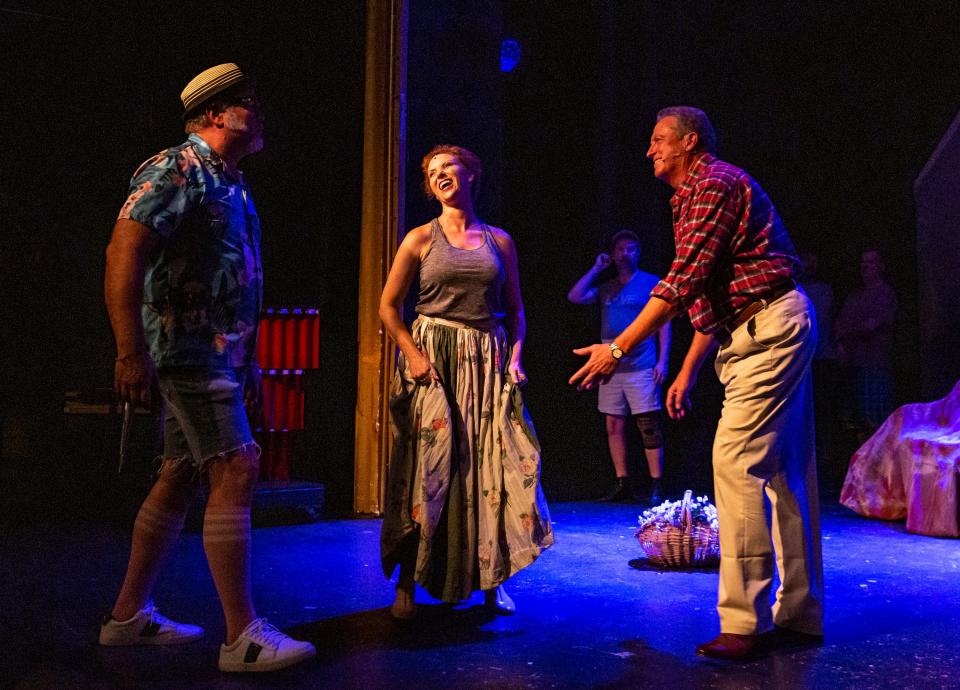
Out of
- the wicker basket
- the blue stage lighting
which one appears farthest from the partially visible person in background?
the wicker basket

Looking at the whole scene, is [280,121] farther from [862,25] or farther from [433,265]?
[862,25]

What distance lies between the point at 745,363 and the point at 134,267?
1.75 meters

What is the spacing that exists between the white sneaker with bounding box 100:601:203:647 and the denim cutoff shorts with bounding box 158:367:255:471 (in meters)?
0.55

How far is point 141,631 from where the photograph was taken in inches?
114

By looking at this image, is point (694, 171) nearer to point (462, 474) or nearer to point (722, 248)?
point (722, 248)

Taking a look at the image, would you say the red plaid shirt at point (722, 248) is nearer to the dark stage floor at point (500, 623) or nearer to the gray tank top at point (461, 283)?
the gray tank top at point (461, 283)

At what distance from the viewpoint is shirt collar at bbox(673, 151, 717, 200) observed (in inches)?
117

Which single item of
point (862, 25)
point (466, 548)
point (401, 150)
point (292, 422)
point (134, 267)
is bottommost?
point (466, 548)

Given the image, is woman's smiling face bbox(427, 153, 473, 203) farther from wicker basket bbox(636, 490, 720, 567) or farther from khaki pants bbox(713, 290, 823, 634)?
wicker basket bbox(636, 490, 720, 567)

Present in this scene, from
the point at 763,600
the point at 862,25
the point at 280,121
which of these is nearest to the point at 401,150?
the point at 280,121

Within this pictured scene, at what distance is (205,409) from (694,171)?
1608 mm

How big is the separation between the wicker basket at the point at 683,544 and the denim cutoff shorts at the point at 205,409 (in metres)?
2.00

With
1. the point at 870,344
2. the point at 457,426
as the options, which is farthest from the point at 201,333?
the point at 870,344

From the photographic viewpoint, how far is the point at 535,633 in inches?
120
